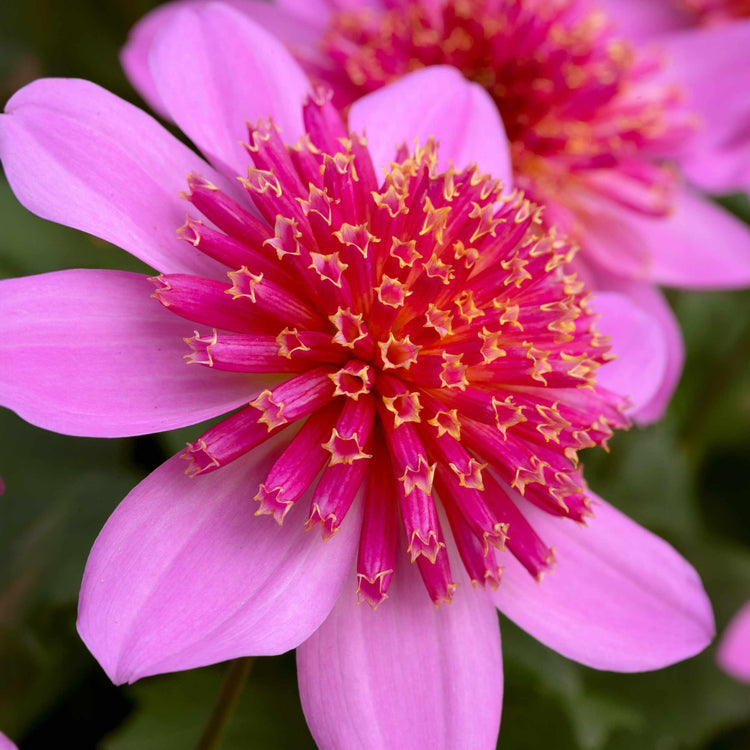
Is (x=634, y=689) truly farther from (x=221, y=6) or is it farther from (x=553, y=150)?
(x=221, y=6)

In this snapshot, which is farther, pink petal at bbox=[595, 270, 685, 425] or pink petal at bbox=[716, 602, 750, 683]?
pink petal at bbox=[595, 270, 685, 425]

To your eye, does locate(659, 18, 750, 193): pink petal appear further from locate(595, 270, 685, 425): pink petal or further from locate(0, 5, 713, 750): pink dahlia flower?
locate(0, 5, 713, 750): pink dahlia flower

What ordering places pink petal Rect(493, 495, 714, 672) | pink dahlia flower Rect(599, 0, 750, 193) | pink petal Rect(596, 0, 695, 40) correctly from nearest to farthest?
pink petal Rect(493, 495, 714, 672) → pink dahlia flower Rect(599, 0, 750, 193) → pink petal Rect(596, 0, 695, 40)

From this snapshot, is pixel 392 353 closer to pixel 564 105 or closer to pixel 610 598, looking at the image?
pixel 610 598

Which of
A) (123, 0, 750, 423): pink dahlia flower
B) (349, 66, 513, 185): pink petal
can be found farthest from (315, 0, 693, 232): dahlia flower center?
(349, 66, 513, 185): pink petal

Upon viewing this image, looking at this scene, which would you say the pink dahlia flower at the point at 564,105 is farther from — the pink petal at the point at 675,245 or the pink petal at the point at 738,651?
the pink petal at the point at 738,651

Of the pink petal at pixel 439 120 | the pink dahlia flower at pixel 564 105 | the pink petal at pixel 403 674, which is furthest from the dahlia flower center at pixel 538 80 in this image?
the pink petal at pixel 403 674

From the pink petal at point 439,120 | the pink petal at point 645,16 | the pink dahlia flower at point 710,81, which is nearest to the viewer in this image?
the pink petal at point 439,120

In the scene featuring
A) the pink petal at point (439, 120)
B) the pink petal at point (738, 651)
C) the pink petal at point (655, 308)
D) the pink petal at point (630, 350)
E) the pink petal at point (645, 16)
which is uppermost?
the pink petal at point (439, 120)
